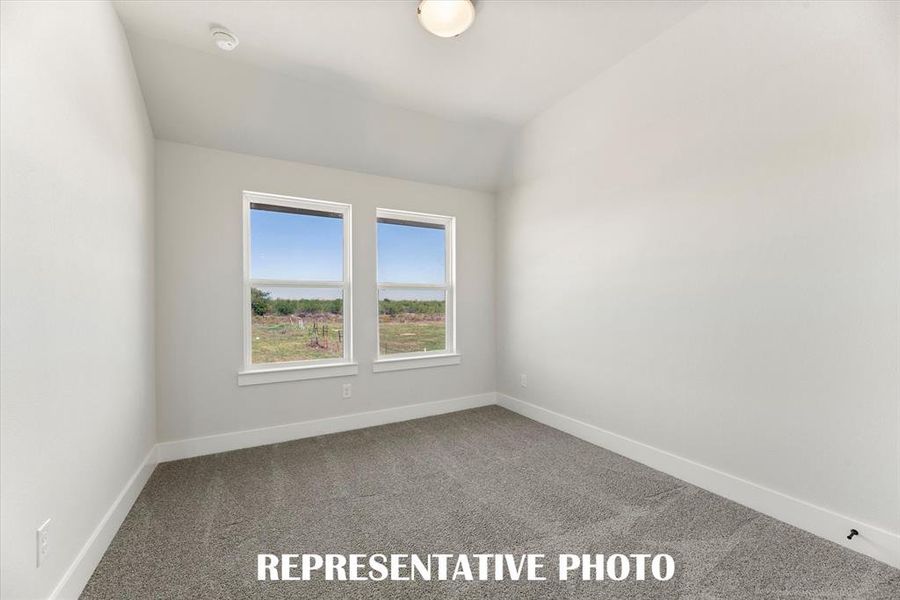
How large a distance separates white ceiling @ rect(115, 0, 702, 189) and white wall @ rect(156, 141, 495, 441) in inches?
7.8

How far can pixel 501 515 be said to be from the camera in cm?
208

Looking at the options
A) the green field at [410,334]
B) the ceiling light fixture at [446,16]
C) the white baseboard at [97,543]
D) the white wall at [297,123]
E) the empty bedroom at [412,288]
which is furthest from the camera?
the green field at [410,334]

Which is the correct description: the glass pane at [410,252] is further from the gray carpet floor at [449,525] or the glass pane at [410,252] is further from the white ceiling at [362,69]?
the gray carpet floor at [449,525]

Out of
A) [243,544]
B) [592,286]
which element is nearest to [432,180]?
[592,286]

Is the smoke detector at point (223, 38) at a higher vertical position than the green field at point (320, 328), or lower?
higher

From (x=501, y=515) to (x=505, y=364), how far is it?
7.02 feet

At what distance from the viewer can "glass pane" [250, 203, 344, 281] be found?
325 centimetres

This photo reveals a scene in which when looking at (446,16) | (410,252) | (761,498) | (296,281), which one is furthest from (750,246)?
(296,281)

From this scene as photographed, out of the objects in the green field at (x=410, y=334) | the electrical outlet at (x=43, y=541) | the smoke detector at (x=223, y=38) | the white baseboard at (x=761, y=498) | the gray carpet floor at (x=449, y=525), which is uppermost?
the smoke detector at (x=223, y=38)

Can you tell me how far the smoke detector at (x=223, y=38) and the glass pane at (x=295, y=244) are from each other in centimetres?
122

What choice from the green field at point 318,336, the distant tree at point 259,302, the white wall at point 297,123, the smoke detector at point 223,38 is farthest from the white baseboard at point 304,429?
the smoke detector at point 223,38

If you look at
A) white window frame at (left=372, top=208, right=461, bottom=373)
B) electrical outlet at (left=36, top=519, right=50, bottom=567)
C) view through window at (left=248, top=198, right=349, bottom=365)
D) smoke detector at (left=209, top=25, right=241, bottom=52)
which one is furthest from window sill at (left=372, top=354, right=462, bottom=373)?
smoke detector at (left=209, top=25, right=241, bottom=52)

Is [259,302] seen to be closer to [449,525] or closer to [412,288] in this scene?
[412,288]

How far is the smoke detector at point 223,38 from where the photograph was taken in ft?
7.20
